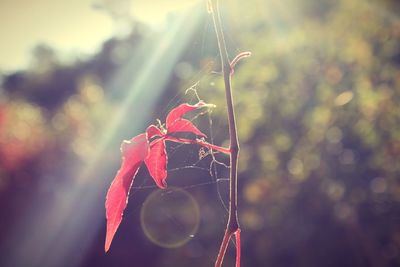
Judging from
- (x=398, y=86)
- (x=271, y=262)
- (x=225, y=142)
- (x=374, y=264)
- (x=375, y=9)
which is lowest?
(x=374, y=264)

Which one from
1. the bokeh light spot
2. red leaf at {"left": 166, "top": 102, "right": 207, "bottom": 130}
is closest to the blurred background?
the bokeh light spot

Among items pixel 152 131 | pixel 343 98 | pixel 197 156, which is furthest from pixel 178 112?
pixel 343 98

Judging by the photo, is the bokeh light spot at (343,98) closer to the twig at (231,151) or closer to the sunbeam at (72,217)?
the sunbeam at (72,217)

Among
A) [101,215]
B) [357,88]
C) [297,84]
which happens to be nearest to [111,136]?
[101,215]

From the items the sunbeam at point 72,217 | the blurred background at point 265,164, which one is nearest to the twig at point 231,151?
the blurred background at point 265,164

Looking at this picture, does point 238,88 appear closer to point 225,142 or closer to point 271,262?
point 225,142

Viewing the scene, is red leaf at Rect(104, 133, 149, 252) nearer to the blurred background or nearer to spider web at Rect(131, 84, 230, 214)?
spider web at Rect(131, 84, 230, 214)

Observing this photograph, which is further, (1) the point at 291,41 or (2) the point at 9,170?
(2) the point at 9,170

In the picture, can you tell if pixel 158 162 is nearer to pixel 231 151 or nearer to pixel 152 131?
pixel 152 131
